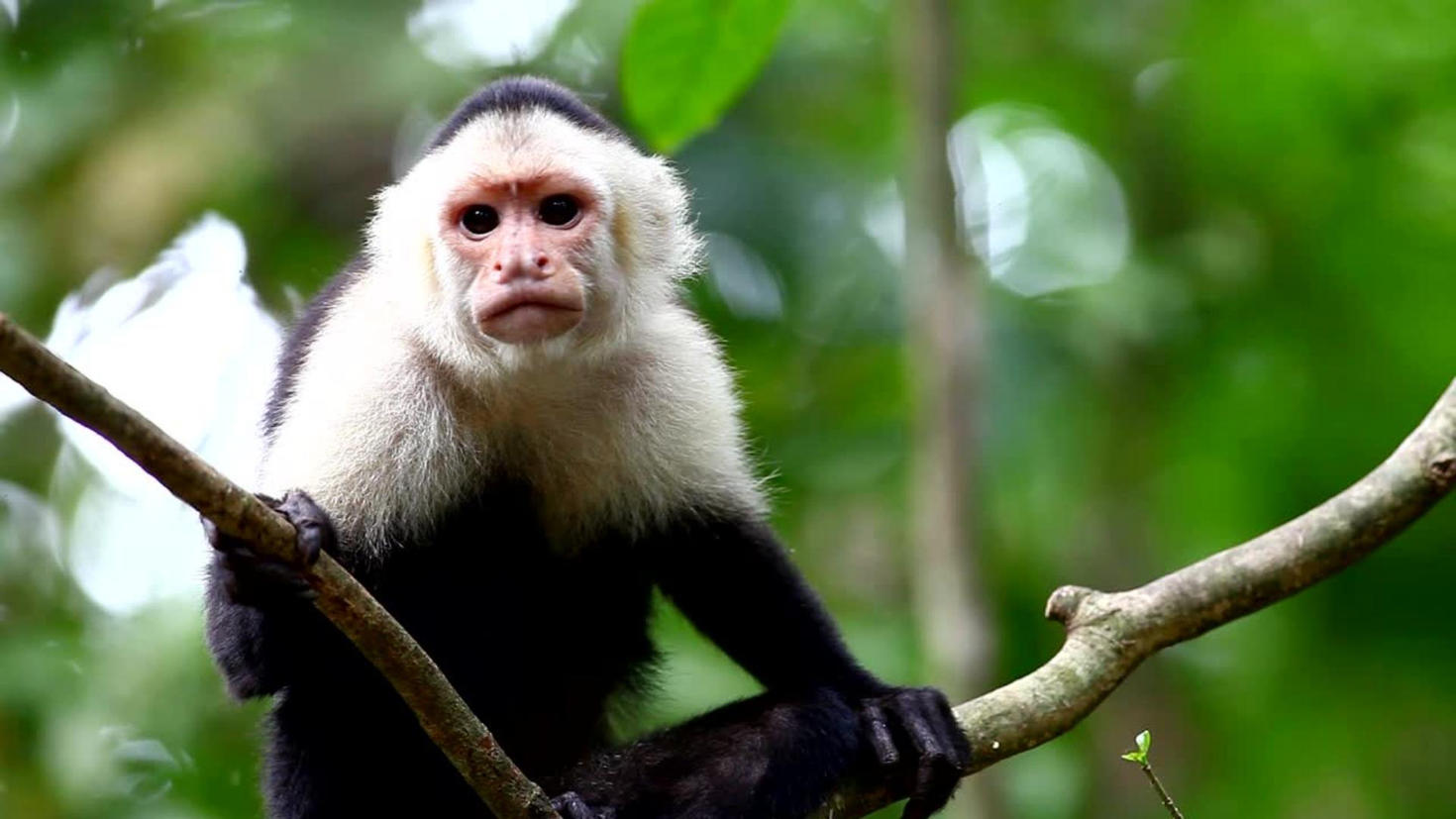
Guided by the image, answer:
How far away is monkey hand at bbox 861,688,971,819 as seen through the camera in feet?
12.6

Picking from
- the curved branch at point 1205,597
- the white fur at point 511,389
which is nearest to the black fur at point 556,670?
the white fur at point 511,389

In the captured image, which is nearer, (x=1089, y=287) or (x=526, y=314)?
(x=526, y=314)

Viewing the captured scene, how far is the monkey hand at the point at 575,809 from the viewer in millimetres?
3615

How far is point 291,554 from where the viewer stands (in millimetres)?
3010

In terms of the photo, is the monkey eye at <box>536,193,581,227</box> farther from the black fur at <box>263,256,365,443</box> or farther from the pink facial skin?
the black fur at <box>263,256,365,443</box>

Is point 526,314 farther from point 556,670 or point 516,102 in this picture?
point 556,670

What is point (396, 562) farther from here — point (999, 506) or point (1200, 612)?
point (999, 506)

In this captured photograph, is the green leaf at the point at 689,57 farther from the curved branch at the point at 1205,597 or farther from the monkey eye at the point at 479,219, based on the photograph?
the curved branch at the point at 1205,597

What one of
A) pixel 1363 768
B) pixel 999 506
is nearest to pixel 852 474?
pixel 999 506

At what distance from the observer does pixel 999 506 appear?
23.6 ft

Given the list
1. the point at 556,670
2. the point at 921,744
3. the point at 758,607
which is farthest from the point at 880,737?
the point at 556,670

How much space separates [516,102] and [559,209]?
326mm

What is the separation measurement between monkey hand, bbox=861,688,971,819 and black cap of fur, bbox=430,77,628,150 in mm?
1672

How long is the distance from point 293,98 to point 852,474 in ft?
8.55
